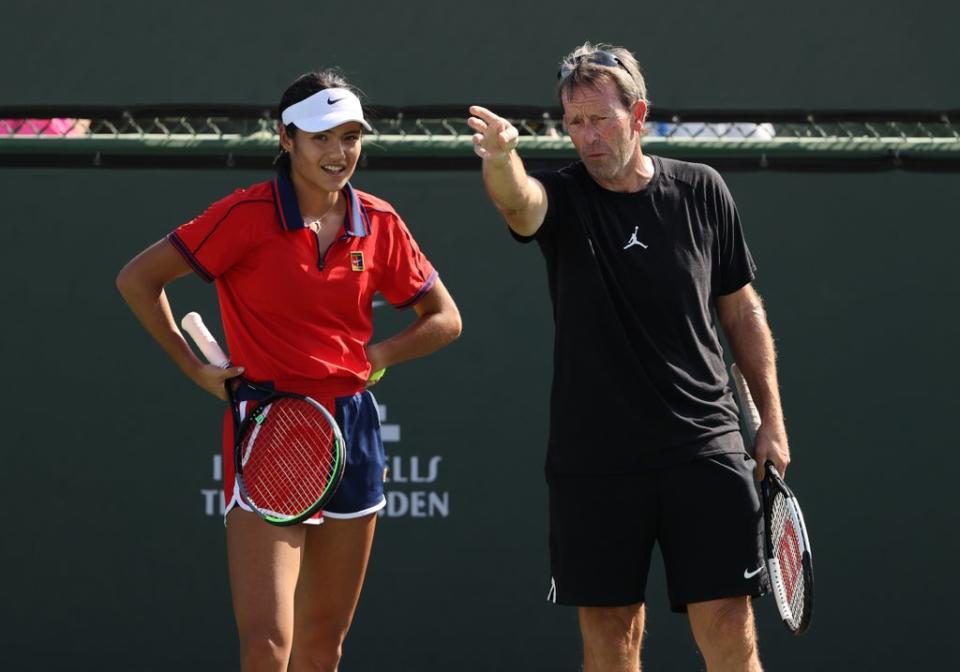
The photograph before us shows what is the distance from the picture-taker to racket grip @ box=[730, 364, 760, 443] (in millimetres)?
3629

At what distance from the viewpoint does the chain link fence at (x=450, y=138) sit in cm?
477

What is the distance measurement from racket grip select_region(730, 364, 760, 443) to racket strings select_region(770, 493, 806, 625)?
0.23m

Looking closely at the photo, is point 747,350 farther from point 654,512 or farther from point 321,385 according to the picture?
point 321,385

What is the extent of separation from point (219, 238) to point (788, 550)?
1.52m

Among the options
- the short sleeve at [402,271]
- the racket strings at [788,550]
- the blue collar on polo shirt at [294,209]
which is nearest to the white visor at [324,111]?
the blue collar on polo shirt at [294,209]

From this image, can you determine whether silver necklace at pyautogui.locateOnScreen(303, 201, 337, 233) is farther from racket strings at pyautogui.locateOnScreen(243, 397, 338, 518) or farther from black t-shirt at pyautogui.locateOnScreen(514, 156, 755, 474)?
black t-shirt at pyautogui.locateOnScreen(514, 156, 755, 474)

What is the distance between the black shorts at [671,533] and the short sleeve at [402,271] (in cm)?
67

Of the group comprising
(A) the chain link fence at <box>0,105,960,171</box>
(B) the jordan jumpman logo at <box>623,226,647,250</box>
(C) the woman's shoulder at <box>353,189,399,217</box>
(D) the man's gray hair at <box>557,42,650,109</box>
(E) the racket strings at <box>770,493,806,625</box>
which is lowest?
(E) the racket strings at <box>770,493,806,625</box>

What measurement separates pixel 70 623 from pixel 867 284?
2.85 meters

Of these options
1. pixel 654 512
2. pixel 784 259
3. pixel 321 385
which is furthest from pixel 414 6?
pixel 654 512

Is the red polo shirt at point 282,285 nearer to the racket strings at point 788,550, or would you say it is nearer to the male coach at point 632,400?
the male coach at point 632,400

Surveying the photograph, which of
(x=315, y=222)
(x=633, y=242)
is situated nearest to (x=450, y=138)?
(x=315, y=222)

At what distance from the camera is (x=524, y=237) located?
10.8ft

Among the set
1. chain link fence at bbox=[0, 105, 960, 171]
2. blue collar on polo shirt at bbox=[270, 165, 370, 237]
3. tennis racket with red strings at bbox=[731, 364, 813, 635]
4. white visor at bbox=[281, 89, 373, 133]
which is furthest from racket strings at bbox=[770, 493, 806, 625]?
chain link fence at bbox=[0, 105, 960, 171]
